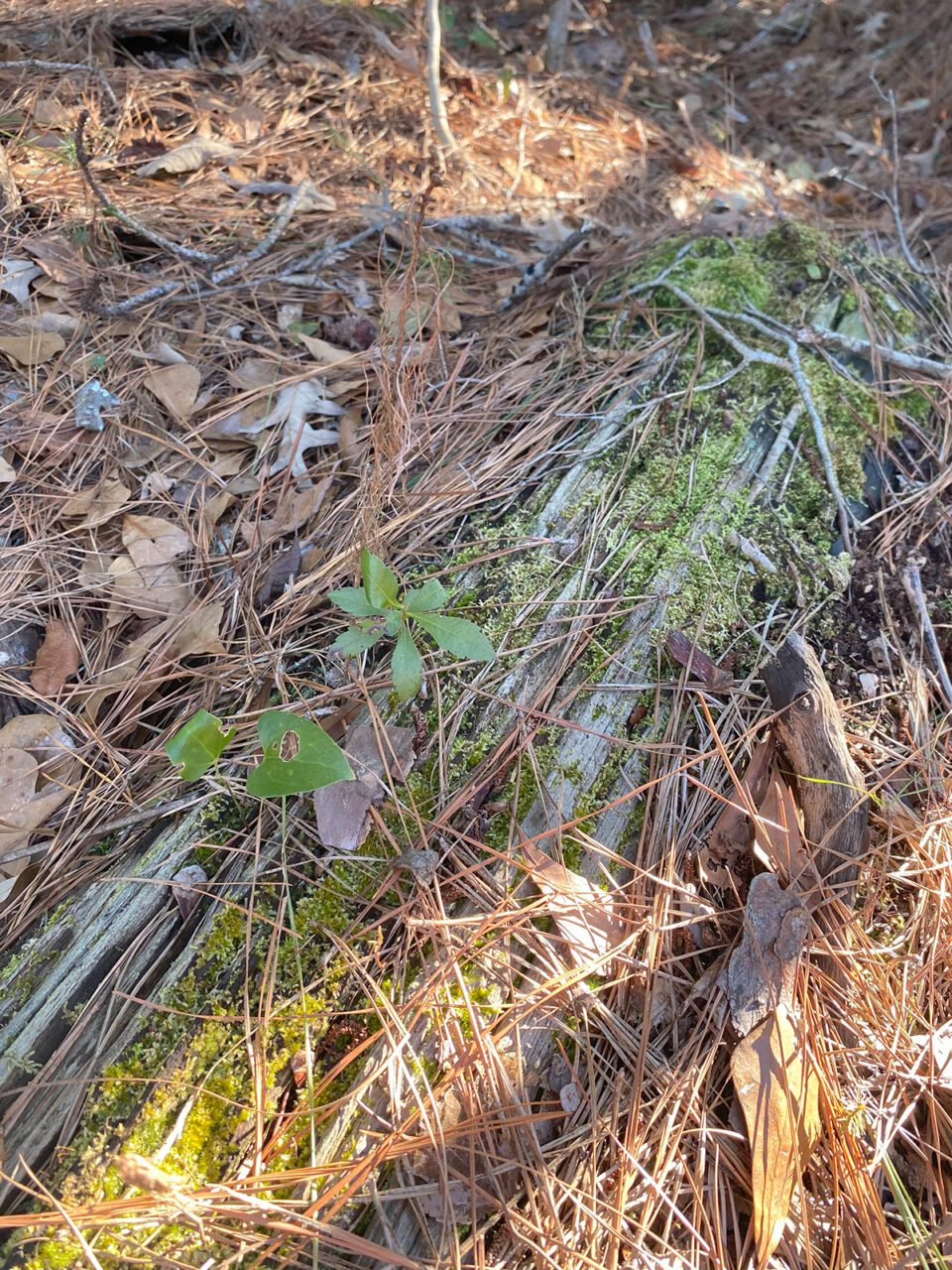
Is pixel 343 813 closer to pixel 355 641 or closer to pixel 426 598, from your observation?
pixel 355 641

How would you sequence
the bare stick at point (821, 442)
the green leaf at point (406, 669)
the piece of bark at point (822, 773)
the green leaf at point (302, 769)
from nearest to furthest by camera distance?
1. the green leaf at point (302, 769)
2. the green leaf at point (406, 669)
3. the piece of bark at point (822, 773)
4. the bare stick at point (821, 442)

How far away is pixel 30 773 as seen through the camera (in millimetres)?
1521

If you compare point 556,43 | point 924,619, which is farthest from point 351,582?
point 556,43

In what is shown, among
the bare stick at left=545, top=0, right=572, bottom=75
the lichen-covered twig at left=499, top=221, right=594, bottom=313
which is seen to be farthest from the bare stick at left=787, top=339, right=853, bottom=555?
the bare stick at left=545, top=0, right=572, bottom=75

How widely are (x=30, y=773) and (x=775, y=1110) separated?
1.51m

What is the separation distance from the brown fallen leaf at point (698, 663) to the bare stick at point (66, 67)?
8.81ft

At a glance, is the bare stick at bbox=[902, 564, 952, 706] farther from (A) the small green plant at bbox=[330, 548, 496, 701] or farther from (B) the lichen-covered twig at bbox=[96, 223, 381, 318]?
(B) the lichen-covered twig at bbox=[96, 223, 381, 318]

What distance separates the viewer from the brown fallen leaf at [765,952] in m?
1.33

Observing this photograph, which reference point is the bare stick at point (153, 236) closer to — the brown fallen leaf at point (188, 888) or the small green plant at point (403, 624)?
the small green plant at point (403, 624)

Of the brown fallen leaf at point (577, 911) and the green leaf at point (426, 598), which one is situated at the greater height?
the green leaf at point (426, 598)

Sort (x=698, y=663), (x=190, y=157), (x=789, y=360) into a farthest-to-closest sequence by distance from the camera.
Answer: (x=190, y=157) < (x=789, y=360) < (x=698, y=663)

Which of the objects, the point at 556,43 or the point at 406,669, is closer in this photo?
the point at 406,669

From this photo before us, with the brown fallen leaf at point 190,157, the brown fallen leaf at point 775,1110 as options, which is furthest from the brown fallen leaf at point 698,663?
the brown fallen leaf at point 190,157

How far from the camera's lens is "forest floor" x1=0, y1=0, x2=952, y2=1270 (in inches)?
46.6
